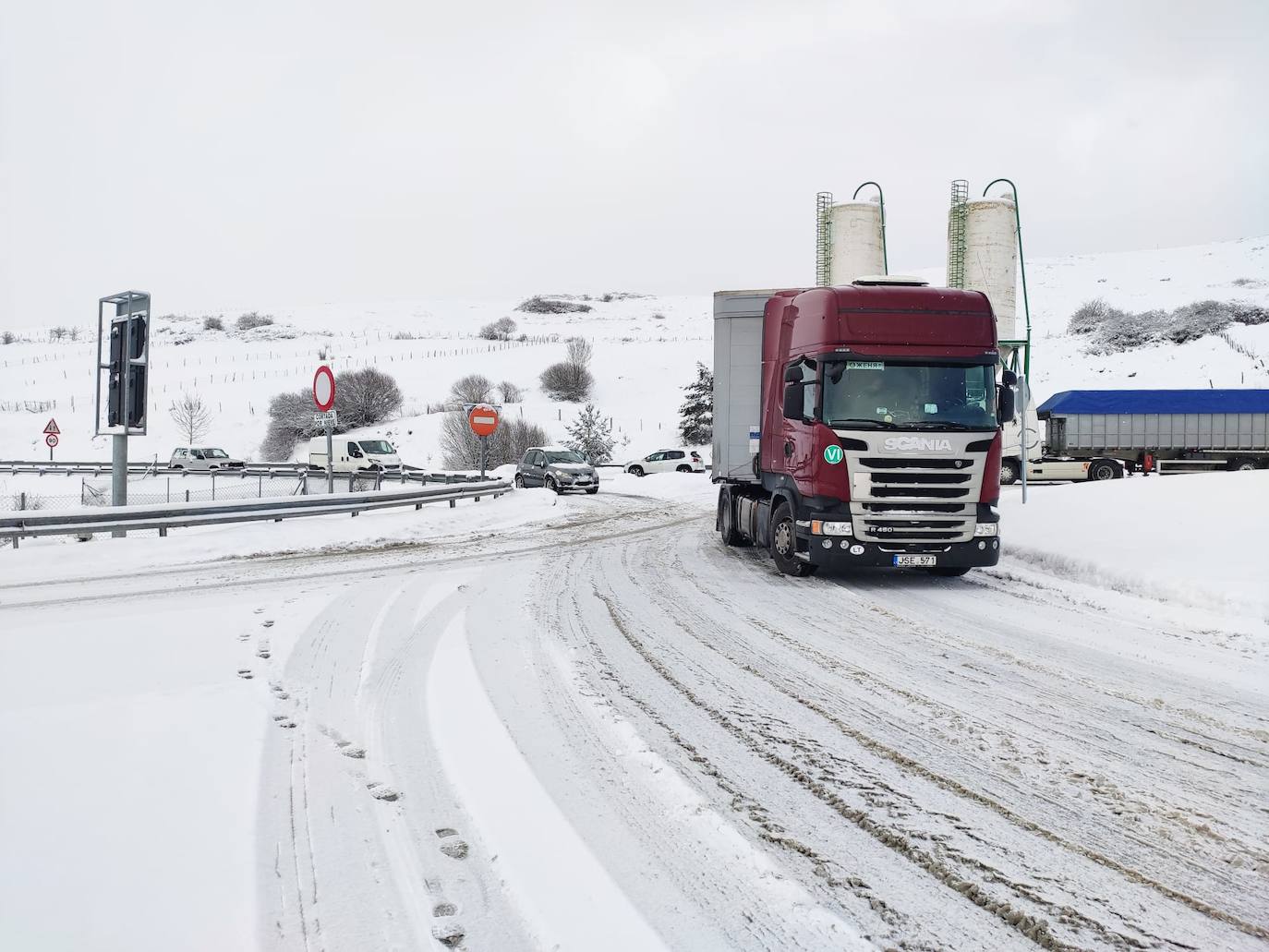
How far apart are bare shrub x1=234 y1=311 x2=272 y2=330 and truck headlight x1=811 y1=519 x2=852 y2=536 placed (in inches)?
4557

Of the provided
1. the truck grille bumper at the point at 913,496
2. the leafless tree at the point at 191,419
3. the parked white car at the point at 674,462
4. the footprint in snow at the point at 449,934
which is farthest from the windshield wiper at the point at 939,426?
the leafless tree at the point at 191,419

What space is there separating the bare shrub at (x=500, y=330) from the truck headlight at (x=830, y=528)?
95.6m

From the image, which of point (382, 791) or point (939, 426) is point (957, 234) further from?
point (382, 791)

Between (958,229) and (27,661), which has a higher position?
(958,229)

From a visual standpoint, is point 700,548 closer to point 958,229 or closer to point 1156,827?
point 1156,827

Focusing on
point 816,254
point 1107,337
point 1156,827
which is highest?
point 1107,337

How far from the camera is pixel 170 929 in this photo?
2.94 m

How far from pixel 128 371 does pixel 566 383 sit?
184 feet

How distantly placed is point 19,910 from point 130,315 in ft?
42.3

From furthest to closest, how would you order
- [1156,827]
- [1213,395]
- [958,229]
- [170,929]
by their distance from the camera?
[1213,395] → [958,229] → [1156,827] → [170,929]

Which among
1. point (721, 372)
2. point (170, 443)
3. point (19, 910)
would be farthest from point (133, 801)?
point (170, 443)

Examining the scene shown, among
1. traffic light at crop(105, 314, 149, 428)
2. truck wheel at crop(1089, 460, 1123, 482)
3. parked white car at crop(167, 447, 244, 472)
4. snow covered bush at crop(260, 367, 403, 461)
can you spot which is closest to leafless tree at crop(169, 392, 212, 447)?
snow covered bush at crop(260, 367, 403, 461)

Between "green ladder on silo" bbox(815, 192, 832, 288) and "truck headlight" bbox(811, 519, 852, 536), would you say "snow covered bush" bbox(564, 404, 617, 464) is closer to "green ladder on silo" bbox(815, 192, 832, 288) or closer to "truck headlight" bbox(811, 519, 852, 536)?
"green ladder on silo" bbox(815, 192, 832, 288)

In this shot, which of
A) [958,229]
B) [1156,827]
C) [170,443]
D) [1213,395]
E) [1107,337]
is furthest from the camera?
[1107,337]
